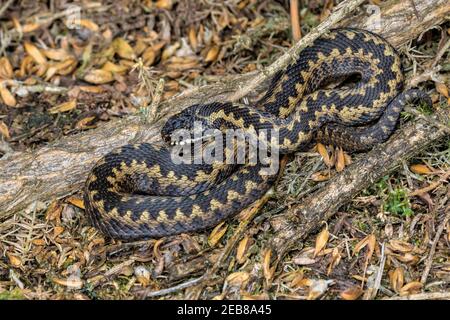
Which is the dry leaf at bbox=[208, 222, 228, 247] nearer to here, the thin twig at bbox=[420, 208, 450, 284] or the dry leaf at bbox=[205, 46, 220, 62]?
the thin twig at bbox=[420, 208, 450, 284]

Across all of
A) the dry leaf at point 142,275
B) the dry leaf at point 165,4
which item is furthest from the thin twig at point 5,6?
the dry leaf at point 142,275

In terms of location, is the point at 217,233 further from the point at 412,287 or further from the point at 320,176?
the point at 412,287

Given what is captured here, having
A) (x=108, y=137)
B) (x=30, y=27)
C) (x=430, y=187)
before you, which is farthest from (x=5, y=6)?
(x=430, y=187)

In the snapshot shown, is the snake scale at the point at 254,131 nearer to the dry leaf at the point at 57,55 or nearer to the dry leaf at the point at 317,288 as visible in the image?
the dry leaf at the point at 317,288

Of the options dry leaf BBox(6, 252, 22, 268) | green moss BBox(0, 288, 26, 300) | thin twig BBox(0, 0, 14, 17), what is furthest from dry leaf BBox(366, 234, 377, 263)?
thin twig BBox(0, 0, 14, 17)

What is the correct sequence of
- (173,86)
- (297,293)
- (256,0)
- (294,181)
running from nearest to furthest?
(297,293) < (294,181) < (173,86) < (256,0)

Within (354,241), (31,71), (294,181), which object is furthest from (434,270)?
(31,71)
